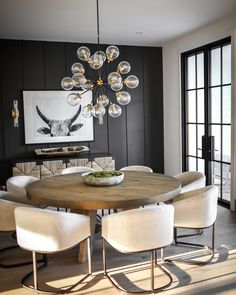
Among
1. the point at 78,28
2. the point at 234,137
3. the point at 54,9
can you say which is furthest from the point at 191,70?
the point at 54,9

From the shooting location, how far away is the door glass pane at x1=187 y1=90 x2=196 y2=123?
6164 millimetres

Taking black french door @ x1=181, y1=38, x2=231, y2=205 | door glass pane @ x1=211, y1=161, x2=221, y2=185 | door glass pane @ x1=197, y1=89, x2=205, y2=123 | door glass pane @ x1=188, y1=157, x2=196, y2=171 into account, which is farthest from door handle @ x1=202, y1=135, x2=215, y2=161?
door glass pane @ x1=188, y1=157, x2=196, y2=171

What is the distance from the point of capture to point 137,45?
6.76 m

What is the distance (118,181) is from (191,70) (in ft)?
11.0

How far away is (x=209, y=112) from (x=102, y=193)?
3.13 metres

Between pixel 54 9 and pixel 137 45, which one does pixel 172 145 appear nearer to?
pixel 137 45

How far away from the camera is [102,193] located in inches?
128

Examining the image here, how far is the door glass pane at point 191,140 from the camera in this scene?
6.22 metres

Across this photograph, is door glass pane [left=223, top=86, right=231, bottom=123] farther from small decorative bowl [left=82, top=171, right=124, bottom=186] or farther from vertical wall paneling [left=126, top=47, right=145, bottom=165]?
small decorative bowl [left=82, top=171, right=124, bottom=186]

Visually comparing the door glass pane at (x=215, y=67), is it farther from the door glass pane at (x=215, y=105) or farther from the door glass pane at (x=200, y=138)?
the door glass pane at (x=200, y=138)

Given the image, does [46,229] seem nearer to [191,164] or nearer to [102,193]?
[102,193]

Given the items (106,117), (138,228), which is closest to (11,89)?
(106,117)

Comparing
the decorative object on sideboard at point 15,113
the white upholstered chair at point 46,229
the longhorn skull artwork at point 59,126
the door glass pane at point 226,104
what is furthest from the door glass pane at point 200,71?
the white upholstered chair at point 46,229

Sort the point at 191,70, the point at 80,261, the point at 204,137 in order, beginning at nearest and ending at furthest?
1. the point at 80,261
2. the point at 204,137
3. the point at 191,70
